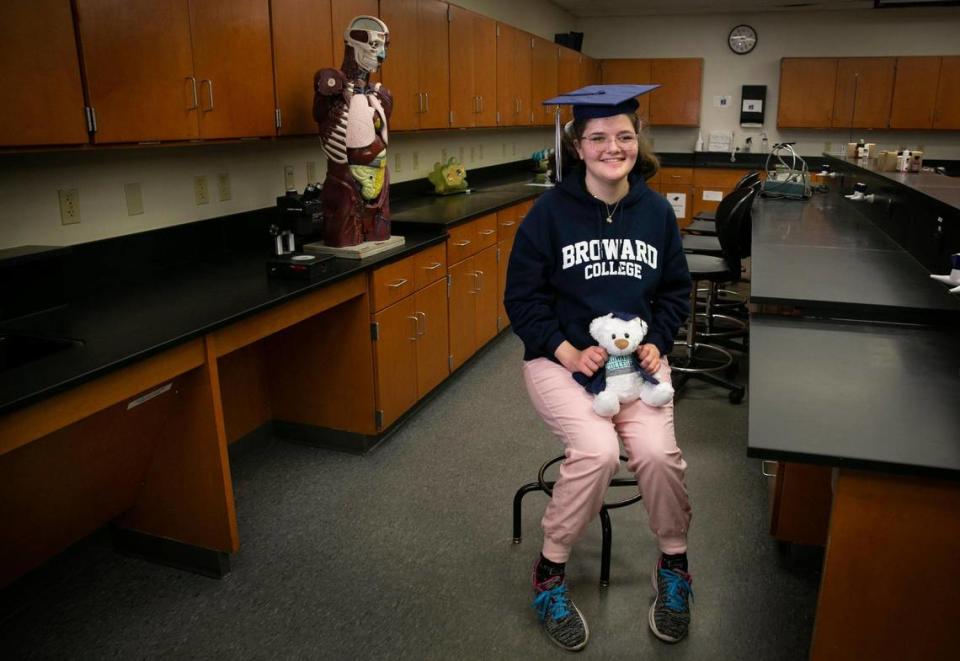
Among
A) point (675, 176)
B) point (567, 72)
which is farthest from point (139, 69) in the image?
point (675, 176)

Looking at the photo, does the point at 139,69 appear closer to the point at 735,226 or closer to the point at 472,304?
the point at 472,304

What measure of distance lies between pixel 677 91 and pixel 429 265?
5405 mm

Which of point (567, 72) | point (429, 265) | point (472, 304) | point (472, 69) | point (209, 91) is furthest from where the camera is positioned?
point (567, 72)

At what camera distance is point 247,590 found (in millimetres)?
2055

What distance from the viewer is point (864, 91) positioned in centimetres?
684

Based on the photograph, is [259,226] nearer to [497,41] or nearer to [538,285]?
[538,285]

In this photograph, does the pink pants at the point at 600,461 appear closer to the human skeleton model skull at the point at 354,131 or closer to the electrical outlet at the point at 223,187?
the human skeleton model skull at the point at 354,131

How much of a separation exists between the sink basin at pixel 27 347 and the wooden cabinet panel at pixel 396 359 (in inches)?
48.0

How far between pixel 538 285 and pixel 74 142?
1.28 meters

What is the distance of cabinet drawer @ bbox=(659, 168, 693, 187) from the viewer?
24.8 ft

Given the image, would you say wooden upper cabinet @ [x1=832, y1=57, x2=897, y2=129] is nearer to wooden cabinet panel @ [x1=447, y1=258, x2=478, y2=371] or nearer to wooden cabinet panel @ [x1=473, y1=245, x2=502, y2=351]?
wooden cabinet panel @ [x1=473, y1=245, x2=502, y2=351]

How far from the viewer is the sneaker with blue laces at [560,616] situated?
180 centimetres

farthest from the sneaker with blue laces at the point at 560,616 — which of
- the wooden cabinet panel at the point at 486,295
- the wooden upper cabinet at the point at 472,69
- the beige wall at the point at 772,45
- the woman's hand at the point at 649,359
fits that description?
the beige wall at the point at 772,45

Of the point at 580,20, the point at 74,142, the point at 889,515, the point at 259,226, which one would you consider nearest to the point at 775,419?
the point at 889,515
